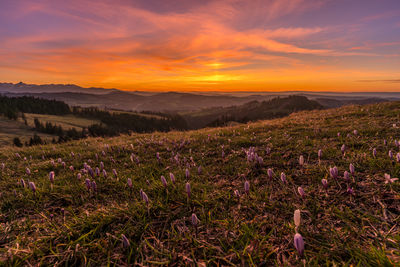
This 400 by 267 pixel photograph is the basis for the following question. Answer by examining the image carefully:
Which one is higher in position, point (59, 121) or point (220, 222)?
point (220, 222)

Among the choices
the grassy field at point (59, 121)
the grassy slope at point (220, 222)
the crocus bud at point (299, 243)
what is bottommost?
the grassy field at point (59, 121)

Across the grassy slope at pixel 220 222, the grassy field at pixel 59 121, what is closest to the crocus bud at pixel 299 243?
the grassy slope at pixel 220 222

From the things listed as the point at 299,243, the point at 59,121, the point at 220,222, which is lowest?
the point at 59,121

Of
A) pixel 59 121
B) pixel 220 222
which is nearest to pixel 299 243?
pixel 220 222

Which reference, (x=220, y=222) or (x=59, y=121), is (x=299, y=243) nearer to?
(x=220, y=222)

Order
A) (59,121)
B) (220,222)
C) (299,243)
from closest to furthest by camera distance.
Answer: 1. (299,243)
2. (220,222)
3. (59,121)

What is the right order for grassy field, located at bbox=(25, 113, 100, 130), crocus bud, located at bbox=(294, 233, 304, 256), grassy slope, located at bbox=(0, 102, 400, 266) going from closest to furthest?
1. crocus bud, located at bbox=(294, 233, 304, 256)
2. grassy slope, located at bbox=(0, 102, 400, 266)
3. grassy field, located at bbox=(25, 113, 100, 130)

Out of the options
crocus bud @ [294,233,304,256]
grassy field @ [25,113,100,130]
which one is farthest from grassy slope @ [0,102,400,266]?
grassy field @ [25,113,100,130]

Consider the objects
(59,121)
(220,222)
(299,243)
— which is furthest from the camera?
(59,121)

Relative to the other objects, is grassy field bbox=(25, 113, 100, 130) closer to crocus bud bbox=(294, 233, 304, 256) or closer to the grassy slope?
the grassy slope

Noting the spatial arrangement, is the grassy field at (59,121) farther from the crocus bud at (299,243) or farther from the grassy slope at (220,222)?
the crocus bud at (299,243)

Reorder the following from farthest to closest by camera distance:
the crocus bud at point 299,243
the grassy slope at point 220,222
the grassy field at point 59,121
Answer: the grassy field at point 59,121
the grassy slope at point 220,222
the crocus bud at point 299,243

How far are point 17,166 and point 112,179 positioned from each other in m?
4.69

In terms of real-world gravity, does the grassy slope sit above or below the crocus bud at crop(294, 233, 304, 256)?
below
